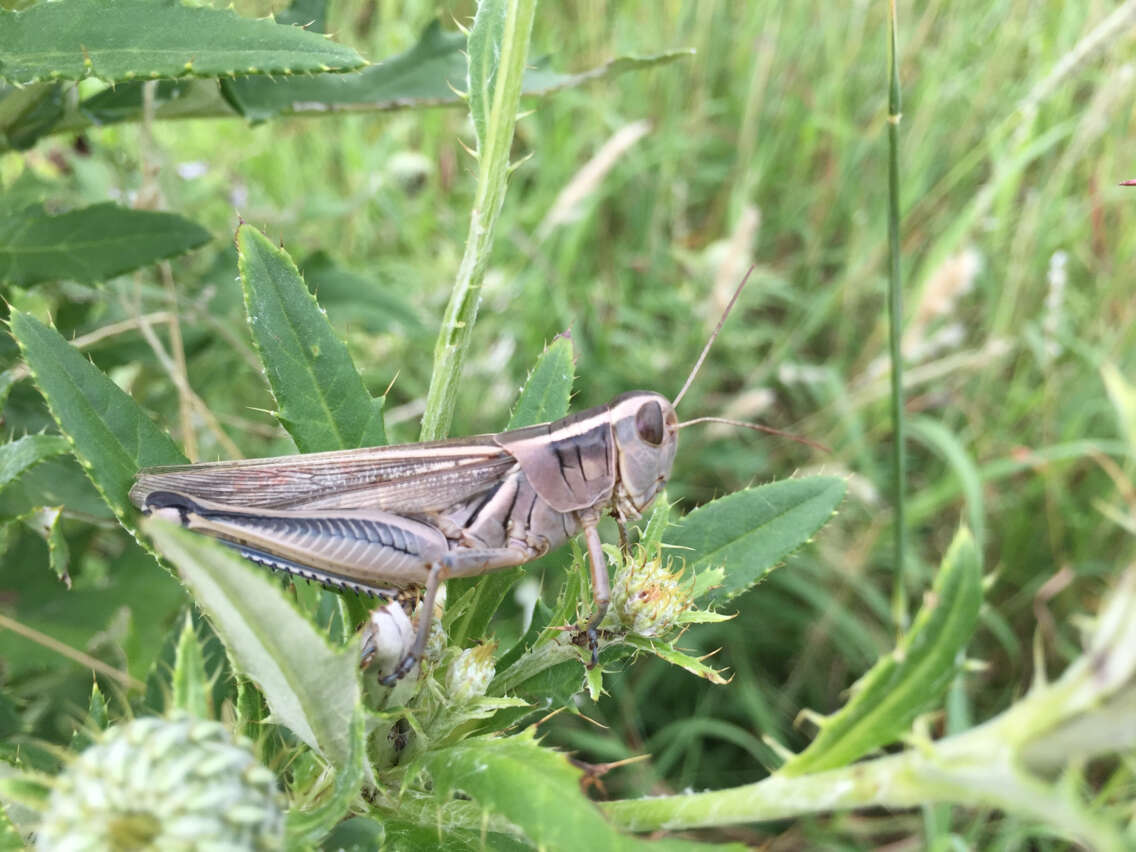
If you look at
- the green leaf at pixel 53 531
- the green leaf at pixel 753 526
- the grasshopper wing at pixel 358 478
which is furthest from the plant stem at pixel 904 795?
the green leaf at pixel 53 531

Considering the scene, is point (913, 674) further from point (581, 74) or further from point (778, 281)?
point (778, 281)

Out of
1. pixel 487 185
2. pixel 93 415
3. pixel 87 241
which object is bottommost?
pixel 93 415

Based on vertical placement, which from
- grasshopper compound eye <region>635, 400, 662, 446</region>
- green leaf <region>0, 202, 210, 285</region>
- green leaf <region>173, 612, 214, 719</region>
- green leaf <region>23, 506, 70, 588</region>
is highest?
green leaf <region>0, 202, 210, 285</region>

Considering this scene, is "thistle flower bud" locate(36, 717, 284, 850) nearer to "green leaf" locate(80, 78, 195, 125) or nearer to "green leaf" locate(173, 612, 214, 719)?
"green leaf" locate(173, 612, 214, 719)

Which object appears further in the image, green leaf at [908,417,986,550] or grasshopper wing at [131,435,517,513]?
green leaf at [908,417,986,550]

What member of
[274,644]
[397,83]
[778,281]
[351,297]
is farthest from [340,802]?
[778,281]

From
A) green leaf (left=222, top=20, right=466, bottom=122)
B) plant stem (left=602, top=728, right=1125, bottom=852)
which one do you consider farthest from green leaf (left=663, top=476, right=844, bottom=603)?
green leaf (left=222, top=20, right=466, bottom=122)

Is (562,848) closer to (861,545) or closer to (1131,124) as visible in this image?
(861,545)
